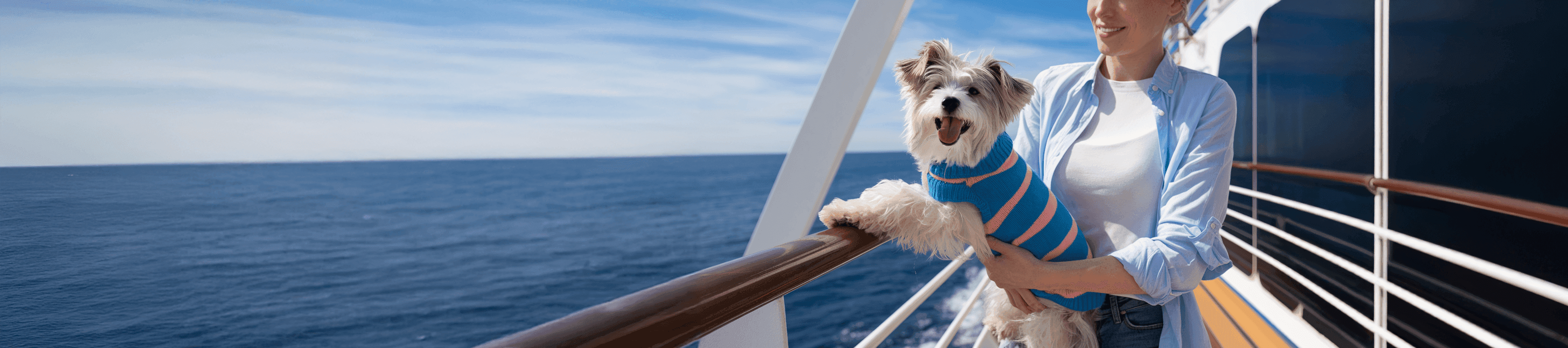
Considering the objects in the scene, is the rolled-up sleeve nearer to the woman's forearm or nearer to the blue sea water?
the woman's forearm

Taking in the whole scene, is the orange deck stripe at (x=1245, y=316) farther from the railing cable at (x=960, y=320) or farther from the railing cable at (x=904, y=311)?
the railing cable at (x=904, y=311)

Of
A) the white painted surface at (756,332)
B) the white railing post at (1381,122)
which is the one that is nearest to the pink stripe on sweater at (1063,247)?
the white painted surface at (756,332)

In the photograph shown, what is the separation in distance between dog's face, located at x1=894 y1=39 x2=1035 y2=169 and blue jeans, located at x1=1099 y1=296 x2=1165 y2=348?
16.0 inches

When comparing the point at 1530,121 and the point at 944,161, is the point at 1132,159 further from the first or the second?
→ the point at 1530,121

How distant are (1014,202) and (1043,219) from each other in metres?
0.05

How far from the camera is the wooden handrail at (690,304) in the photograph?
19.5 inches

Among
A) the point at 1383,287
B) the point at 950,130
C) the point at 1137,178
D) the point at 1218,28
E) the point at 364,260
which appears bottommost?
the point at 364,260

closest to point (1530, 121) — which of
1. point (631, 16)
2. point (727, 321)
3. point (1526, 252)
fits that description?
point (1526, 252)

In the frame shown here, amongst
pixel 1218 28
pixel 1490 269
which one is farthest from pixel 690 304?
pixel 1218 28

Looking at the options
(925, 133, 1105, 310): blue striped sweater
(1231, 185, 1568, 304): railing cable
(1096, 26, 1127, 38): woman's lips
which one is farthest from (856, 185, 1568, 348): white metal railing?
(1096, 26, 1127, 38): woman's lips

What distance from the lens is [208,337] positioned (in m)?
27.7

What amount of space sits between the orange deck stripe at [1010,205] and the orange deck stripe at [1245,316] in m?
2.30

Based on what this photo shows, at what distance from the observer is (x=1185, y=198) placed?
40.1 inches

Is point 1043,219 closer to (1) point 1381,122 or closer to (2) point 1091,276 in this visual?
(2) point 1091,276
